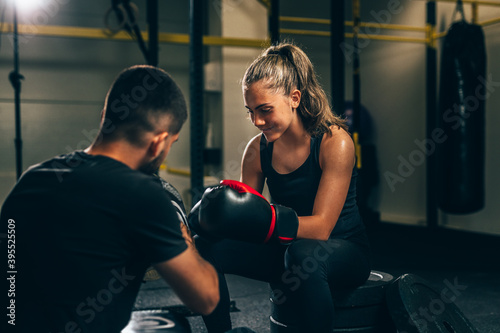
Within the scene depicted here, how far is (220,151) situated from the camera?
16.1 feet

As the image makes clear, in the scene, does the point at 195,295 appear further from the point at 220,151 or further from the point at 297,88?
the point at 220,151

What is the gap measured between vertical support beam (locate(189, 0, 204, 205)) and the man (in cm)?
160

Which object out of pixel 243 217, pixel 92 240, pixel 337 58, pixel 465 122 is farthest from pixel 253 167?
pixel 465 122

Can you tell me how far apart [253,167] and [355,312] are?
26.3 inches

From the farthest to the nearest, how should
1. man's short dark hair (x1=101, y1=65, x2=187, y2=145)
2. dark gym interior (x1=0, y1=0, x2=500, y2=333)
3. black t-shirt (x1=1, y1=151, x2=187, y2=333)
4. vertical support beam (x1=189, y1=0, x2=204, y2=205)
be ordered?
dark gym interior (x1=0, y1=0, x2=500, y2=333), vertical support beam (x1=189, y1=0, x2=204, y2=205), man's short dark hair (x1=101, y1=65, x2=187, y2=145), black t-shirt (x1=1, y1=151, x2=187, y2=333)

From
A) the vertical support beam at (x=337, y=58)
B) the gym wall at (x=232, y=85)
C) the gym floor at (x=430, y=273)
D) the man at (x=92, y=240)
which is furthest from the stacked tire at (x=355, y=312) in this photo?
the gym wall at (x=232, y=85)

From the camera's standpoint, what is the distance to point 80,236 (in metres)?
0.95

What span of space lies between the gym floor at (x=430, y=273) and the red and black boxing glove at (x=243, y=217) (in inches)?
27.9

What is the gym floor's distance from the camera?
97.5 inches

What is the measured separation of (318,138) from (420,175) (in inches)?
161

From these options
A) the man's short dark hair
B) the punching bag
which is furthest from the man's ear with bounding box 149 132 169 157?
the punching bag

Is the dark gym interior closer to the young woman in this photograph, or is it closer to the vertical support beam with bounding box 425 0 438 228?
the vertical support beam with bounding box 425 0 438 228

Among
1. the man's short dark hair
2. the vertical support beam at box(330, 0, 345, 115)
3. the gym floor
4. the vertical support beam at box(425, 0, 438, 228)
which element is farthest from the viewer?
the vertical support beam at box(425, 0, 438, 228)

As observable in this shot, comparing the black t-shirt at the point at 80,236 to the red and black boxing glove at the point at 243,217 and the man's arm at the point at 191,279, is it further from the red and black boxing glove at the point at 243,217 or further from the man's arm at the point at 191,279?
the red and black boxing glove at the point at 243,217
